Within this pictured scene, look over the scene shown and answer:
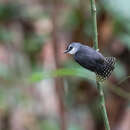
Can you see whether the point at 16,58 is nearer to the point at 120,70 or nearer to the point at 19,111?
the point at 19,111

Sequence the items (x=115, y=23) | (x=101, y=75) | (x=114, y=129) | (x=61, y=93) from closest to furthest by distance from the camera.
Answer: (x=101, y=75)
(x=61, y=93)
(x=115, y=23)
(x=114, y=129)

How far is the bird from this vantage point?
1.04 metres

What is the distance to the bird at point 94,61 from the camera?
40.8 inches

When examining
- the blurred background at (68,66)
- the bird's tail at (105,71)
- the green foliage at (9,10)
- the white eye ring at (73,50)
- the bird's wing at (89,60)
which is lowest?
the blurred background at (68,66)

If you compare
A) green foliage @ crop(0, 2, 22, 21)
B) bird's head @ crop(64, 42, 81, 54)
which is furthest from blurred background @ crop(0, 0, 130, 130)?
bird's head @ crop(64, 42, 81, 54)

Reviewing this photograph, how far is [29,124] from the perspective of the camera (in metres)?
3.74

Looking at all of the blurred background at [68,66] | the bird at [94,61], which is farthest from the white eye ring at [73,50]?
the blurred background at [68,66]

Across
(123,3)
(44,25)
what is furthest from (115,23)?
(44,25)

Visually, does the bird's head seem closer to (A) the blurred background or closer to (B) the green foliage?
(A) the blurred background

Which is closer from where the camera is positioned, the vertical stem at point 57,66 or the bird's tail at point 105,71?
the bird's tail at point 105,71

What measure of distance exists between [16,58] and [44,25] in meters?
0.59

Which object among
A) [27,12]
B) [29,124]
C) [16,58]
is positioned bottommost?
[29,124]

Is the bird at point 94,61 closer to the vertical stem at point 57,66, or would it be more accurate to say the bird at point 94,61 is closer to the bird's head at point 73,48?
the bird's head at point 73,48

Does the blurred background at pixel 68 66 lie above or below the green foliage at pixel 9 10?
below
